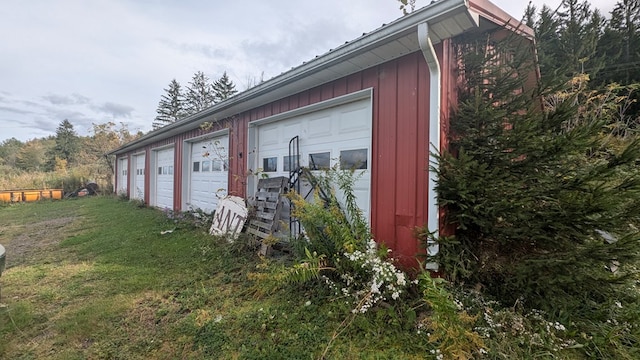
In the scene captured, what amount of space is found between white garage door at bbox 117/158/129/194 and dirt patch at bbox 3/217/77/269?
6225 mm

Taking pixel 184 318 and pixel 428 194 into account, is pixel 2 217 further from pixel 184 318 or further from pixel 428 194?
pixel 428 194

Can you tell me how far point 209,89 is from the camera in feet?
110

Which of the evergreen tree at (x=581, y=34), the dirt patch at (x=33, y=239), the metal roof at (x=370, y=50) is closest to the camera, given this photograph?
the metal roof at (x=370, y=50)

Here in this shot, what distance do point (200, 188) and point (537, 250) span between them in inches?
285

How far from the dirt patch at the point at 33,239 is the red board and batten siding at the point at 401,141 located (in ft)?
18.2

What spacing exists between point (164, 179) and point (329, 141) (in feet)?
26.0

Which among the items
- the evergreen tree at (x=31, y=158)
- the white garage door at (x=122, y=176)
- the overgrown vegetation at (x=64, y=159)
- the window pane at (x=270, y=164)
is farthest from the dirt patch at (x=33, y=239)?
the evergreen tree at (x=31, y=158)

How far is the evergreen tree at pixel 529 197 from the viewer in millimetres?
2074

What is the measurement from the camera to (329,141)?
4.05 meters

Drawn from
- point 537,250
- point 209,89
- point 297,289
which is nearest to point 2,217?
point 297,289

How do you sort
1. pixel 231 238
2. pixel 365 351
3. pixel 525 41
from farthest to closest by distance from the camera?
pixel 231 238, pixel 525 41, pixel 365 351

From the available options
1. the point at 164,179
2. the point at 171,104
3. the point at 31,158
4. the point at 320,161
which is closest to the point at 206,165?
the point at 164,179

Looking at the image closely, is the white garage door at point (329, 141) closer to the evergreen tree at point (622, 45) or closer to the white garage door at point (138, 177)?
the evergreen tree at point (622, 45)

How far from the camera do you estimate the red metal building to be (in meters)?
2.66
